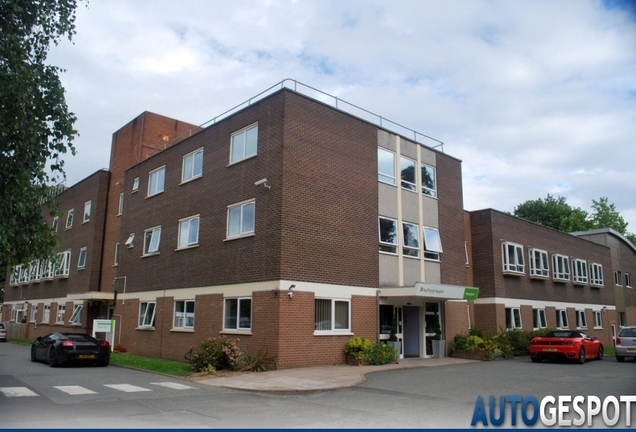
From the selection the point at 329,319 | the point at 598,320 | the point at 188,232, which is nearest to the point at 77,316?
the point at 188,232

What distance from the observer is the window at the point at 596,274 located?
122ft

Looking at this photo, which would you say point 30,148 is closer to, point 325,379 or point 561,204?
point 325,379

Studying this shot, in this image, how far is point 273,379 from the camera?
47.9 feet

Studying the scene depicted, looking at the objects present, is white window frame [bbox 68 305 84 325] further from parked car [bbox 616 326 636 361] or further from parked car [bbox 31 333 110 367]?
parked car [bbox 616 326 636 361]

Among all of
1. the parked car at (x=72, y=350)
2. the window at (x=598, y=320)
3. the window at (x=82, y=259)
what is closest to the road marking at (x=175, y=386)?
the parked car at (x=72, y=350)

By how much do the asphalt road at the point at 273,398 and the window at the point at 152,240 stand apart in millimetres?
7500

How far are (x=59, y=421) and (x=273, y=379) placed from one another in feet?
21.8

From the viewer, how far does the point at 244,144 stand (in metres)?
20.5

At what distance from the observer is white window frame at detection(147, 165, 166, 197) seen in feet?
84.4

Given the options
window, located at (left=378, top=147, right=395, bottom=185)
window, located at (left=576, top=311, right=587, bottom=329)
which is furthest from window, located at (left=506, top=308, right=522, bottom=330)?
window, located at (left=378, top=147, right=395, bottom=185)

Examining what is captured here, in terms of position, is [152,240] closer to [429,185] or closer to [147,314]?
[147,314]

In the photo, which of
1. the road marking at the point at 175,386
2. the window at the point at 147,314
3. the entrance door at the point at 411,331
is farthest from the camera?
the window at the point at 147,314

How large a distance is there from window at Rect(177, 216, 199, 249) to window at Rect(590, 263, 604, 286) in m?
27.5

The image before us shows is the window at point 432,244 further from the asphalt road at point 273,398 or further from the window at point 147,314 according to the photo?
the window at point 147,314
